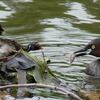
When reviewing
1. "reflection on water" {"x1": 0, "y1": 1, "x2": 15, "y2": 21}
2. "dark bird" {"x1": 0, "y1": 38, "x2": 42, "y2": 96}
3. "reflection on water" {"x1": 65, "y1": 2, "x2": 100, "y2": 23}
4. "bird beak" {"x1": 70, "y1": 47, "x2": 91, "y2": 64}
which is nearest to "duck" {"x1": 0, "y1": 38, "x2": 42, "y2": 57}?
"dark bird" {"x1": 0, "y1": 38, "x2": 42, "y2": 96}

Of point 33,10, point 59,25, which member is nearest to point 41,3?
point 33,10

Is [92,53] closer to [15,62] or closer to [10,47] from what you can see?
[10,47]

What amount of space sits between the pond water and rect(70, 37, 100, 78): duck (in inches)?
5.0

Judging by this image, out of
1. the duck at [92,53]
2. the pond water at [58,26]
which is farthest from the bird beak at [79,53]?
the pond water at [58,26]

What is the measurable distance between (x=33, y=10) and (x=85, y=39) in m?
2.67

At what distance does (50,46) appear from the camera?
29.2ft

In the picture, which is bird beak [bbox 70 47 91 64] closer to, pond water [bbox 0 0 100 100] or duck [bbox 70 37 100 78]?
duck [bbox 70 37 100 78]

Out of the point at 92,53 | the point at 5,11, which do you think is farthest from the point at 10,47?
the point at 5,11

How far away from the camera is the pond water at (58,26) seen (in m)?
8.01

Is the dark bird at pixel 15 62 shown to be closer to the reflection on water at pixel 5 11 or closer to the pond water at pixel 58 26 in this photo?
the pond water at pixel 58 26

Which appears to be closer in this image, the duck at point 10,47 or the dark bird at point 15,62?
the dark bird at point 15,62

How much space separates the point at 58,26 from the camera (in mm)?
10273

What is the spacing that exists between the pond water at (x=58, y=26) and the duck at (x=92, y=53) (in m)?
0.13

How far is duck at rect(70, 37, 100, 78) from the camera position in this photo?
7.88m
